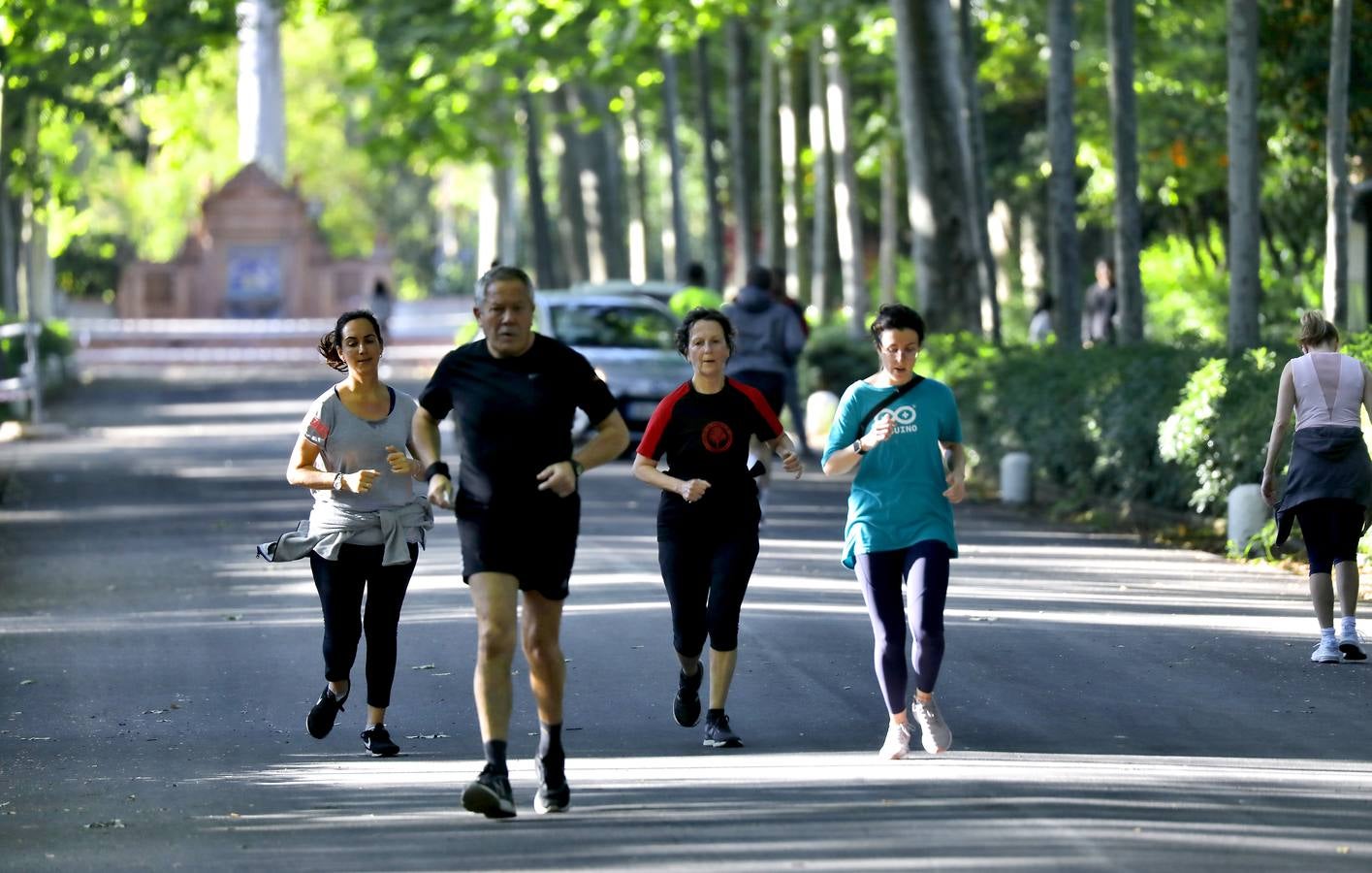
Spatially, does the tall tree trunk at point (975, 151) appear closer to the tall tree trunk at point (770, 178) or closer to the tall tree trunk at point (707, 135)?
the tall tree trunk at point (707, 135)

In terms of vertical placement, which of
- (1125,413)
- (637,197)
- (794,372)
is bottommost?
(1125,413)

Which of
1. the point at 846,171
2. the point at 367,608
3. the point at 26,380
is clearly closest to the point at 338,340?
the point at 367,608

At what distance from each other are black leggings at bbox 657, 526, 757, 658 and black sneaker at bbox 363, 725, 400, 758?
1.18 meters

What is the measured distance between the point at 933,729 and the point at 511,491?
82.2 inches

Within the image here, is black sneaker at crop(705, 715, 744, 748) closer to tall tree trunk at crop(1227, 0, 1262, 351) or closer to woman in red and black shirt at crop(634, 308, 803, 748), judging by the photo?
woman in red and black shirt at crop(634, 308, 803, 748)

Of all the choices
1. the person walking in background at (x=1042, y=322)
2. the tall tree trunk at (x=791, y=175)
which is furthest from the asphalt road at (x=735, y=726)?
the tall tree trunk at (x=791, y=175)

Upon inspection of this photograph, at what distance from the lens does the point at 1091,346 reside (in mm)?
21750

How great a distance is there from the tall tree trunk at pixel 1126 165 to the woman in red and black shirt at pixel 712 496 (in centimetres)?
1289

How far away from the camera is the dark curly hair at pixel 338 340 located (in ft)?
31.6

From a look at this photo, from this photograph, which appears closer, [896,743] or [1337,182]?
[896,743]

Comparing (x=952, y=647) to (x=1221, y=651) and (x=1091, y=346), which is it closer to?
(x=1221, y=651)

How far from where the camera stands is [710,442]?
9469 millimetres

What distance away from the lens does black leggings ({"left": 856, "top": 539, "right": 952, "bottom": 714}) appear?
9.16 m

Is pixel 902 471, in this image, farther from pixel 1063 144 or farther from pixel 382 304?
pixel 382 304
